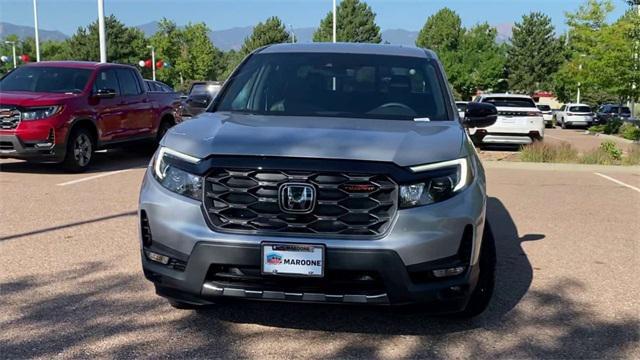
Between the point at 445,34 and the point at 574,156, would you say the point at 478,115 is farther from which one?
the point at 445,34

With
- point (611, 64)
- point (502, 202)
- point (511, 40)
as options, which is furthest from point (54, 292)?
point (511, 40)

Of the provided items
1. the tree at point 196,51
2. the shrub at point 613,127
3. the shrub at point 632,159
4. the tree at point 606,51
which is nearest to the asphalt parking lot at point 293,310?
the shrub at point 632,159

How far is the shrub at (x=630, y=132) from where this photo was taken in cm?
2527

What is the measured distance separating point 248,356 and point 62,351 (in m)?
1.02

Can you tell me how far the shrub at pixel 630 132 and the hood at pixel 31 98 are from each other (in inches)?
836

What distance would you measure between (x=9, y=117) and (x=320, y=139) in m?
7.76

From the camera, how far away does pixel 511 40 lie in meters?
77.6

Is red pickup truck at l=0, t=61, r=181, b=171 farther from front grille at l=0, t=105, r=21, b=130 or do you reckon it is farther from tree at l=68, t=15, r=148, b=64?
tree at l=68, t=15, r=148, b=64

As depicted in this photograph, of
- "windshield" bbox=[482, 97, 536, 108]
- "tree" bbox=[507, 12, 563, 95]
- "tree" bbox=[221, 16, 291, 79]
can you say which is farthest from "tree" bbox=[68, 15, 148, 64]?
"windshield" bbox=[482, 97, 536, 108]

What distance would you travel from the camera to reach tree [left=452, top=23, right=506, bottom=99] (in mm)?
66825

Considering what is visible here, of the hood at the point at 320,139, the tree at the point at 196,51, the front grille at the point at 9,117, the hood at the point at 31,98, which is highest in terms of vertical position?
the tree at the point at 196,51

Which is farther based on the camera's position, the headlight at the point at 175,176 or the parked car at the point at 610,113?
the parked car at the point at 610,113

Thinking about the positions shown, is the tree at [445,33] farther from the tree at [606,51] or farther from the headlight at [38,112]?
the headlight at [38,112]

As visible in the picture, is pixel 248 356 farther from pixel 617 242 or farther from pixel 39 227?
pixel 617 242
